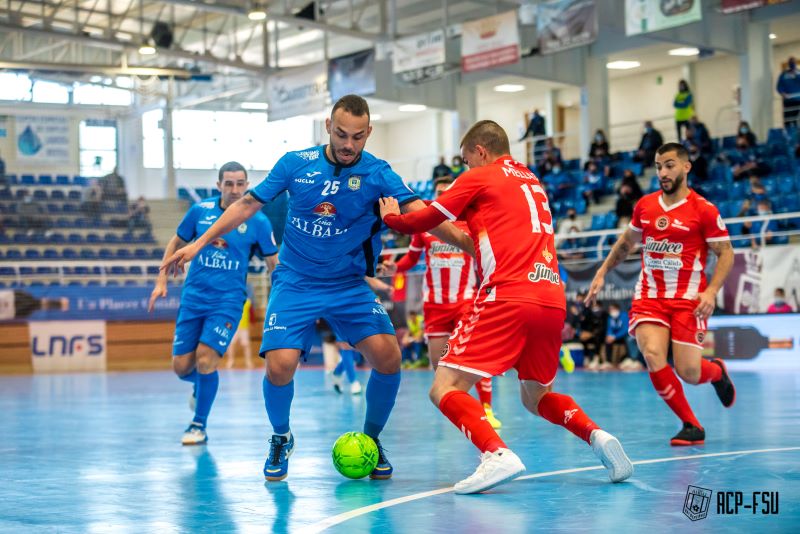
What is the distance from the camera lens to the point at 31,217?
31453mm

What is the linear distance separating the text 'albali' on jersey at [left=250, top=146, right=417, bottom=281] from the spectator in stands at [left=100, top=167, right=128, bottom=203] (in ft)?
93.2

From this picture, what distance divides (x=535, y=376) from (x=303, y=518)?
1.64 m

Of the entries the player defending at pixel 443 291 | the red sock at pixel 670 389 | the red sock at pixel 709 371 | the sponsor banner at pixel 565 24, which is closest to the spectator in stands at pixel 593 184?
the sponsor banner at pixel 565 24

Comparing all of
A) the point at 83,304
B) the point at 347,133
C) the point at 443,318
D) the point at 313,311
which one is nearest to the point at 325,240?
the point at 313,311

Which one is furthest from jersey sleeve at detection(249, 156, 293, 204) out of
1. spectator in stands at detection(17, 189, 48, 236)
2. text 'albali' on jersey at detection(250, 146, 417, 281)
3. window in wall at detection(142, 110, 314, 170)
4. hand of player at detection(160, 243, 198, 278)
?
window in wall at detection(142, 110, 314, 170)

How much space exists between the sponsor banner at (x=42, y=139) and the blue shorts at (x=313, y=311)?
107ft

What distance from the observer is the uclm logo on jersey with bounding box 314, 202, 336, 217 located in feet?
20.2

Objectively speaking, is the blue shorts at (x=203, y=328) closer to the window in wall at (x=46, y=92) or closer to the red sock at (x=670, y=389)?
the red sock at (x=670, y=389)

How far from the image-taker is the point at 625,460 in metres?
5.75

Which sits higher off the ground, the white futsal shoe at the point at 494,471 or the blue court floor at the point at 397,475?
the white futsal shoe at the point at 494,471

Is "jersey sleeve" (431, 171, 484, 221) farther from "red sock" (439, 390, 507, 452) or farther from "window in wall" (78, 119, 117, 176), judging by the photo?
"window in wall" (78, 119, 117, 176)

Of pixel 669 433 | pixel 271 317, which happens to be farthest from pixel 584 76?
pixel 271 317

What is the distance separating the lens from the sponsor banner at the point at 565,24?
69.6 ft

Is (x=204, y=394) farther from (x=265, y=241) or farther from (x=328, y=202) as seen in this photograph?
(x=328, y=202)
